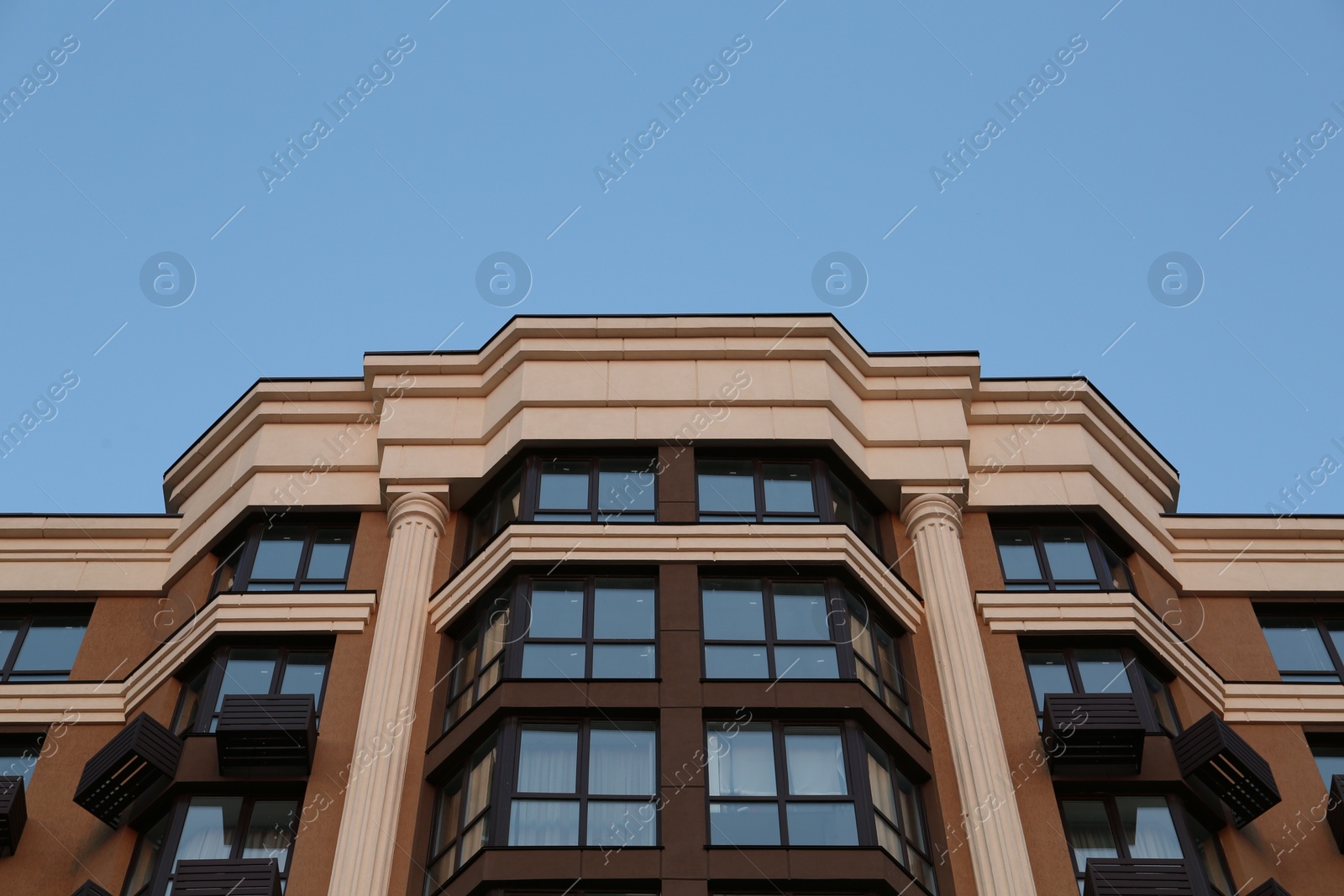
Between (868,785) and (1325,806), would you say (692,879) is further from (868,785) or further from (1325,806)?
(1325,806)

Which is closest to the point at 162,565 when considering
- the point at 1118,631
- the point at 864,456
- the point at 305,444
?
the point at 305,444

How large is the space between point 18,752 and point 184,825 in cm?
535

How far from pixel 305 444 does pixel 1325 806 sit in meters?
19.6

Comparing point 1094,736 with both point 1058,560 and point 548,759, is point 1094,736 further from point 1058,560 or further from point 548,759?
point 548,759

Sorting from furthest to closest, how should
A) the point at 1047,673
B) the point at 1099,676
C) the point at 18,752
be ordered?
1. the point at 18,752
2. the point at 1047,673
3. the point at 1099,676

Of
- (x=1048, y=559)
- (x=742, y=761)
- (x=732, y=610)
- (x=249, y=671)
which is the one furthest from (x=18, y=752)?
(x=1048, y=559)

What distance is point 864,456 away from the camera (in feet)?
102

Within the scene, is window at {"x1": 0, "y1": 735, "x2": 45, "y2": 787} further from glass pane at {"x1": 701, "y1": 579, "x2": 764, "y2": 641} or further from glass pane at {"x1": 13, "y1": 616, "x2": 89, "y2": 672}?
glass pane at {"x1": 701, "y1": 579, "x2": 764, "y2": 641}

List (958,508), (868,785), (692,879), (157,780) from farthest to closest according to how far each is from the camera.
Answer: (958,508), (157,780), (868,785), (692,879)

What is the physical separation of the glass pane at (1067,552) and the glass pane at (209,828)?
15.1 meters

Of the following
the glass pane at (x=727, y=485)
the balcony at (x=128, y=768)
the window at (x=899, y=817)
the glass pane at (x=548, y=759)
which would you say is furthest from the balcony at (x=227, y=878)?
the glass pane at (x=727, y=485)

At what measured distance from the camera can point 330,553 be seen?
3031 cm

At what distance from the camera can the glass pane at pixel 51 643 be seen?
30.6m

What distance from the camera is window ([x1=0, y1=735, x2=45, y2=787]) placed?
94.0 feet
